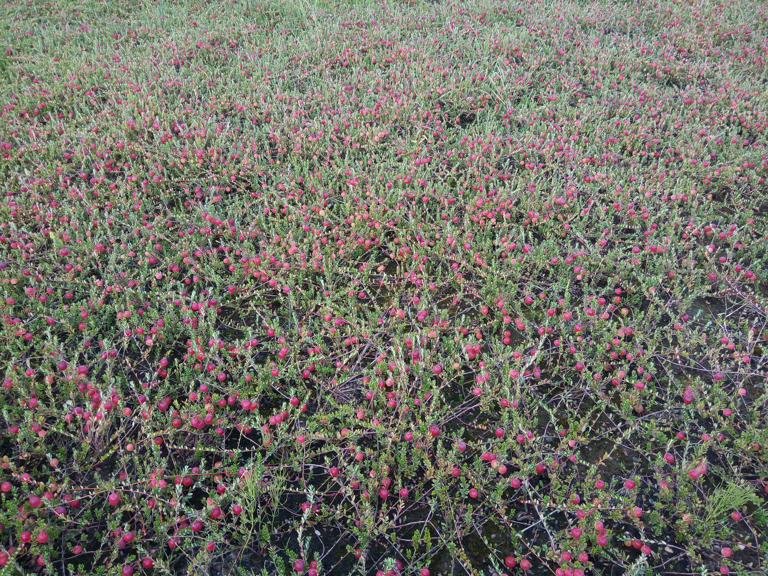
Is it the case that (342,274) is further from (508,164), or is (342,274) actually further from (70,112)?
(70,112)

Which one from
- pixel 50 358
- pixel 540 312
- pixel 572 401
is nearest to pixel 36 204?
pixel 50 358

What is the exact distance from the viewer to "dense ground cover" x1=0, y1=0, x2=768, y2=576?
2.72 m

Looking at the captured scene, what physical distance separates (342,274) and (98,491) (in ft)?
7.65

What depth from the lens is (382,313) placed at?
3.94 metres

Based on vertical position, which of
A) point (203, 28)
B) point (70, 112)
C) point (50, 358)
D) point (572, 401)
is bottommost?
point (572, 401)

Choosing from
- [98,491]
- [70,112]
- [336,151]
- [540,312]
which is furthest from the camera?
[70,112]

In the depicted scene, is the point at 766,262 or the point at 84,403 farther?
the point at 766,262

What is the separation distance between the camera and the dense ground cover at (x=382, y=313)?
8.93ft

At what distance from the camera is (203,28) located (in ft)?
26.9

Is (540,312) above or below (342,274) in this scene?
below

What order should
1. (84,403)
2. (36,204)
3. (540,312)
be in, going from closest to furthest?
(84,403) < (540,312) < (36,204)

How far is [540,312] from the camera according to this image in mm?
4016

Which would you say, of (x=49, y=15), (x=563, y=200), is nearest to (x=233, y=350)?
(x=563, y=200)

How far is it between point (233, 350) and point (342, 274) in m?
1.21
